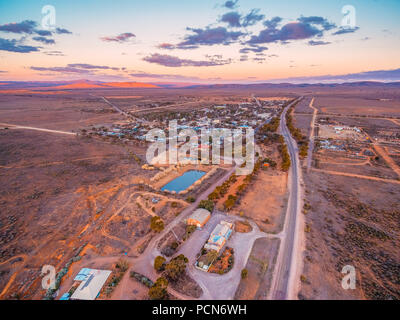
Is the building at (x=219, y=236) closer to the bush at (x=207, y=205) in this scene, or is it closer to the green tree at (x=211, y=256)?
the green tree at (x=211, y=256)

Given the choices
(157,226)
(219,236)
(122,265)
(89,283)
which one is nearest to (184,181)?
(157,226)

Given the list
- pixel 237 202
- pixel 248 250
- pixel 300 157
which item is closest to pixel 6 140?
pixel 237 202

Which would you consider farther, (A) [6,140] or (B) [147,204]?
(A) [6,140]

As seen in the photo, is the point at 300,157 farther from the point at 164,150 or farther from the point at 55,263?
the point at 55,263

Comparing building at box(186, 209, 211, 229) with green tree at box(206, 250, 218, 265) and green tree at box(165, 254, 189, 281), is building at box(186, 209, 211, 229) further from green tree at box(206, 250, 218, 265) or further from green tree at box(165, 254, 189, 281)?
green tree at box(165, 254, 189, 281)

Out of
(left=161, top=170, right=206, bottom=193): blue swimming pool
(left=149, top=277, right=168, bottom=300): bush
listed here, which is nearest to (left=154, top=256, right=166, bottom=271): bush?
(left=149, top=277, right=168, bottom=300): bush

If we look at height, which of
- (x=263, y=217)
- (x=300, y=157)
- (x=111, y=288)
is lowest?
(x=111, y=288)
